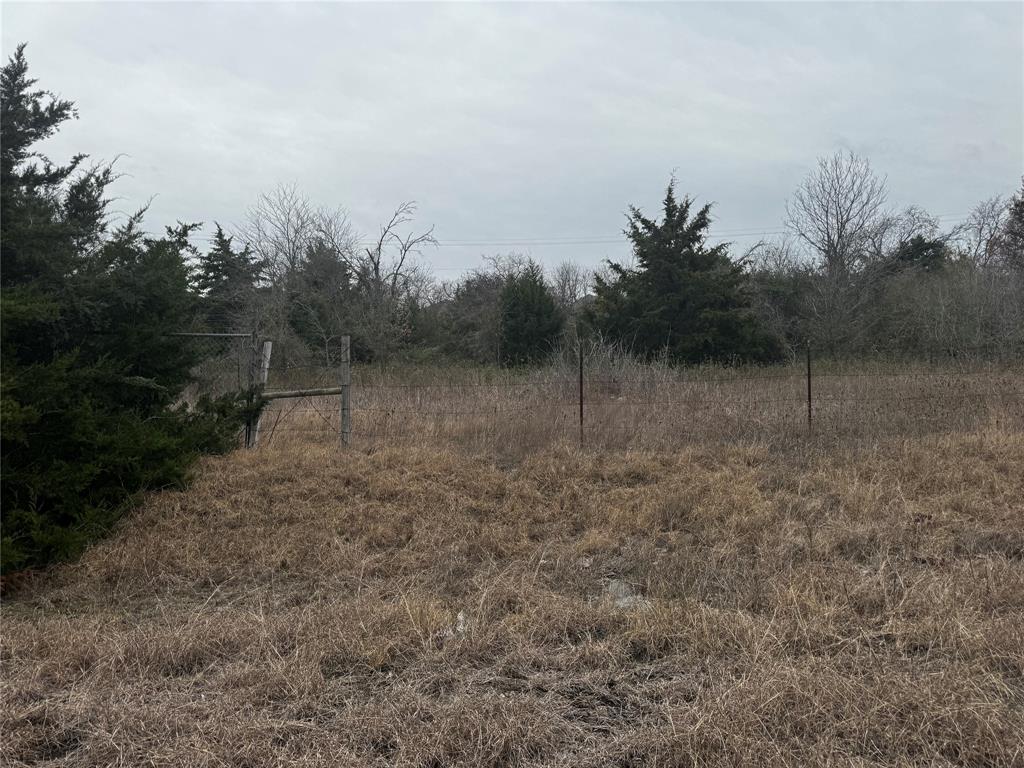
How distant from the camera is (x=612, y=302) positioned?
23719 mm

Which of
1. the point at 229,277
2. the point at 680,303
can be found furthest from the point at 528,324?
the point at 229,277

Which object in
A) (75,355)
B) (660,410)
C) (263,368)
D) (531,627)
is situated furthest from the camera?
(660,410)

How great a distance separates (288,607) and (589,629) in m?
1.95

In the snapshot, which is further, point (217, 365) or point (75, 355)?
point (217, 365)

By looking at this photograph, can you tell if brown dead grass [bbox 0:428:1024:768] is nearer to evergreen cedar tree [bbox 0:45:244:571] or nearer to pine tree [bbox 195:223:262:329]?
evergreen cedar tree [bbox 0:45:244:571]

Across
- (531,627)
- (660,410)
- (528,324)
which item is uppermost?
(528,324)

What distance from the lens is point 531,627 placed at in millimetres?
3846

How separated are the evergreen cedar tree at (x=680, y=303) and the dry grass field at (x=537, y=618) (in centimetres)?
1457

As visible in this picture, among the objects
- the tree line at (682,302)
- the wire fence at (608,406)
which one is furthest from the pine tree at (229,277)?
the wire fence at (608,406)

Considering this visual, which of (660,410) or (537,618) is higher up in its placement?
(660,410)

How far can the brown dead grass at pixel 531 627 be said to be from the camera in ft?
Answer: 9.04

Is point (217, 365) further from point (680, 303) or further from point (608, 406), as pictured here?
point (680, 303)

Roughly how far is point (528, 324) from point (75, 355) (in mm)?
22163

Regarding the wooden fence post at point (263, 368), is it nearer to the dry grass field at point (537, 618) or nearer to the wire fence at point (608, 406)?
the wire fence at point (608, 406)
